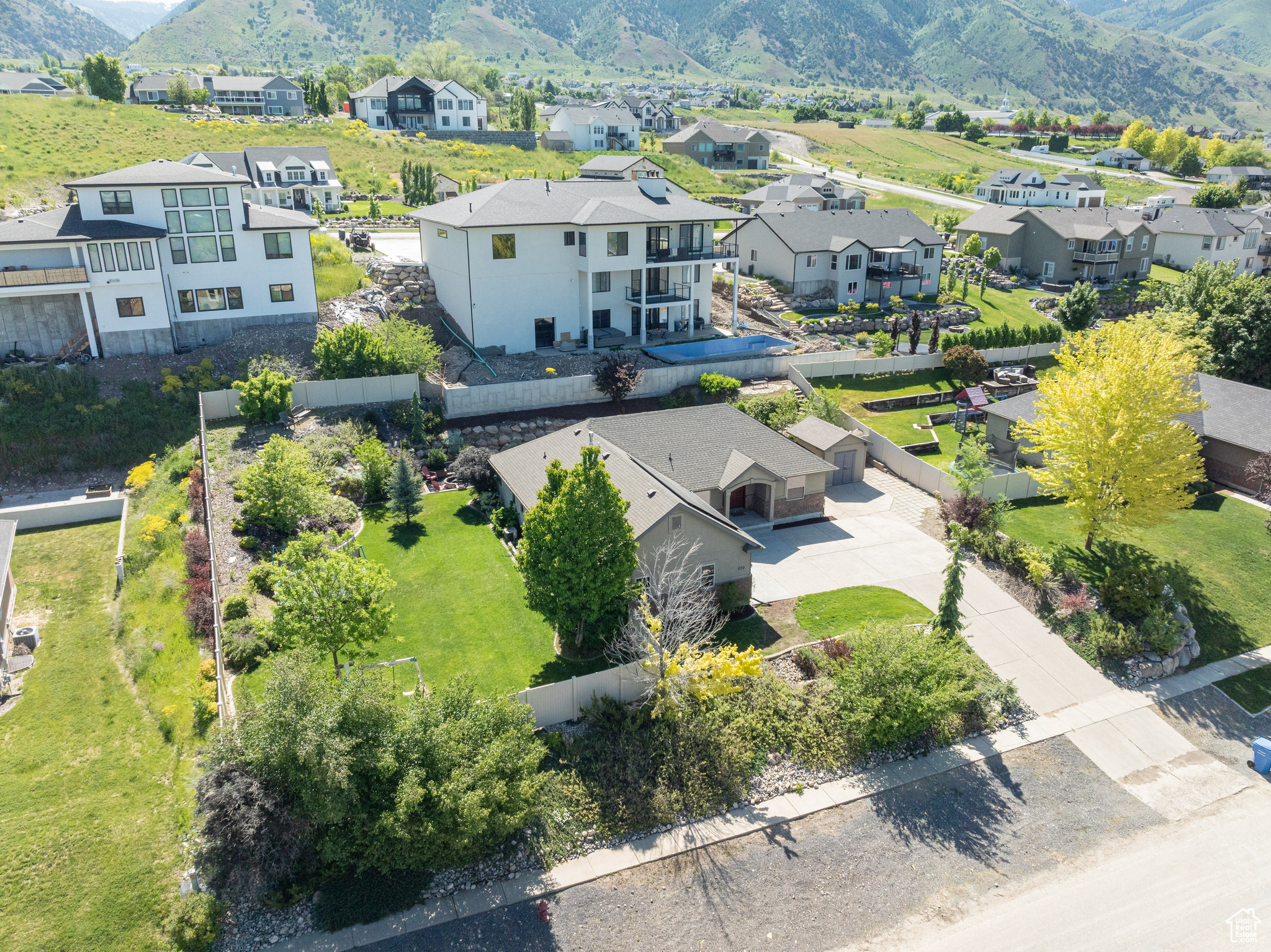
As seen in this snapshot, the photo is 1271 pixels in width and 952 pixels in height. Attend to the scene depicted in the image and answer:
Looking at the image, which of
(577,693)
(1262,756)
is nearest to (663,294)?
(577,693)

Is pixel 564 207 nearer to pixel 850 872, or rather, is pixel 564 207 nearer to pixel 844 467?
pixel 844 467

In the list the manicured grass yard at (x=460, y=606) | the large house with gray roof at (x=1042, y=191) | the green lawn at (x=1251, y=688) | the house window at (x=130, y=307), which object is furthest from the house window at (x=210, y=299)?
the large house with gray roof at (x=1042, y=191)

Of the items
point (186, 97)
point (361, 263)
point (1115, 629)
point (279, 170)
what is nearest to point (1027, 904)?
point (1115, 629)

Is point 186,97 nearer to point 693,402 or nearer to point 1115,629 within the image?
point 693,402

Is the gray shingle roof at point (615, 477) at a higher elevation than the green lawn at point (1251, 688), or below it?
higher

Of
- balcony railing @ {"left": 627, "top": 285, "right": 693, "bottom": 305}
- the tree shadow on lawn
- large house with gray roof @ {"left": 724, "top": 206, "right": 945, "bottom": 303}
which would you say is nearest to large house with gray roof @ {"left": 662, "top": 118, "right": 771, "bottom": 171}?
large house with gray roof @ {"left": 724, "top": 206, "right": 945, "bottom": 303}

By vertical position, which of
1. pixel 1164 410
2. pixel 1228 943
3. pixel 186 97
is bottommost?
pixel 1228 943

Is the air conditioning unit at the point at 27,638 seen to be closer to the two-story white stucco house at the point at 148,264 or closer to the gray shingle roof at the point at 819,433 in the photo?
the two-story white stucco house at the point at 148,264
